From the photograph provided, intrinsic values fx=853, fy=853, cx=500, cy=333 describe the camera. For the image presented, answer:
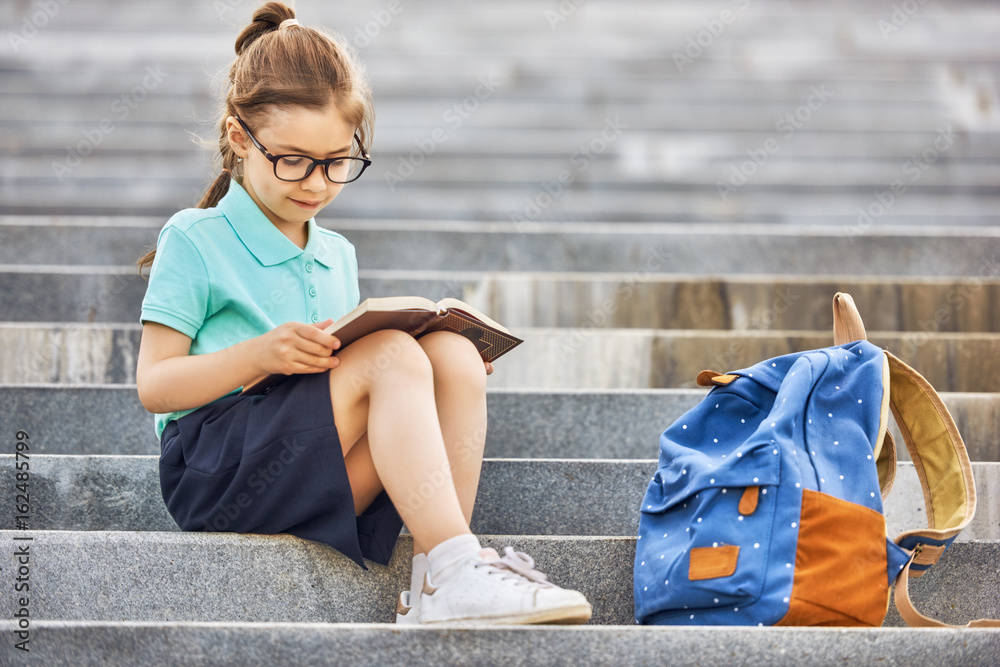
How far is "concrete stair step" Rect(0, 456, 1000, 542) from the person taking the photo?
5.76 ft

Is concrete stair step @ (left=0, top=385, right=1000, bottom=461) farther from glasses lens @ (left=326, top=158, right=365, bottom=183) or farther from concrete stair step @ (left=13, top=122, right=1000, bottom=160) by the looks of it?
concrete stair step @ (left=13, top=122, right=1000, bottom=160)

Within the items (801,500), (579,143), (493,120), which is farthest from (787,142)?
(801,500)

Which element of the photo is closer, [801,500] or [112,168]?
[801,500]

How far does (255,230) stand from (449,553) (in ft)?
2.37

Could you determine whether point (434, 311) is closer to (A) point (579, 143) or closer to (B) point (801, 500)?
(B) point (801, 500)

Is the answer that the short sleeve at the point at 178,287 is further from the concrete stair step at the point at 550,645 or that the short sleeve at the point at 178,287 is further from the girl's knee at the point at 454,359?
the concrete stair step at the point at 550,645

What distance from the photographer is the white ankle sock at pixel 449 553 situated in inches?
50.4

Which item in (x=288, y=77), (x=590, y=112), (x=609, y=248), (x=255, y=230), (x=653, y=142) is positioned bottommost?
(x=255, y=230)

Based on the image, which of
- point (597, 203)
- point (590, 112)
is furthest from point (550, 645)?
point (590, 112)

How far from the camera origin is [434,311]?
141cm

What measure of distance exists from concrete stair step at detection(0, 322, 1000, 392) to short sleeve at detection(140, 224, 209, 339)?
1.14 metres

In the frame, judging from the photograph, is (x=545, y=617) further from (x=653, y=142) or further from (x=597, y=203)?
(x=653, y=142)

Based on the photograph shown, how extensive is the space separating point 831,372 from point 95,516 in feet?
4.86

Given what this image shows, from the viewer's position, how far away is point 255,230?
5.25 feet
